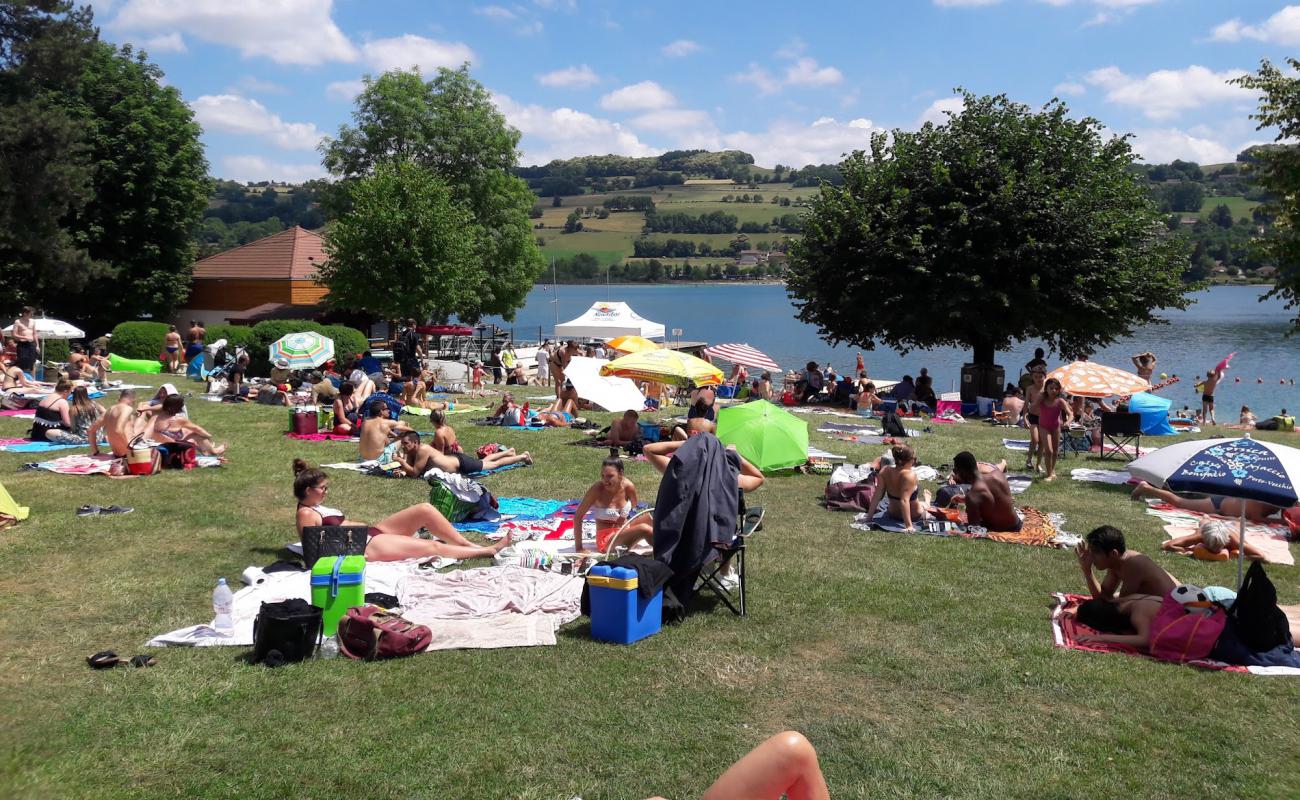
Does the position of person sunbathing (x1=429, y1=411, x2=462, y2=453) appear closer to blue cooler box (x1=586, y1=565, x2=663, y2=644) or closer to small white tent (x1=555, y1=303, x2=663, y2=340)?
blue cooler box (x1=586, y1=565, x2=663, y2=644)

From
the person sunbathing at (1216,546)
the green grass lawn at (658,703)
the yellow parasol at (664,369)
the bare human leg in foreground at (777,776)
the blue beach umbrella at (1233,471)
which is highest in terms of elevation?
the blue beach umbrella at (1233,471)

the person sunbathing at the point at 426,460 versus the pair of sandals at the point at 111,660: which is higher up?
the person sunbathing at the point at 426,460

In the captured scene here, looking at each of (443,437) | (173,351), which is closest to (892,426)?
(443,437)

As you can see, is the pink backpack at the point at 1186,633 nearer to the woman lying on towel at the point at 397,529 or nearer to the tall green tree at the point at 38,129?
the woman lying on towel at the point at 397,529

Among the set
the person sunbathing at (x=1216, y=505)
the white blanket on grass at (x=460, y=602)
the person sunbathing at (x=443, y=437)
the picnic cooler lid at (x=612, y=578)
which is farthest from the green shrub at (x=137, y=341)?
the person sunbathing at (x=1216, y=505)

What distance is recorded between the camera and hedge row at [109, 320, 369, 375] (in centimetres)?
2422

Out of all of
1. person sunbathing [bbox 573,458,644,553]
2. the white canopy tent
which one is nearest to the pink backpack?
person sunbathing [bbox 573,458,644,553]

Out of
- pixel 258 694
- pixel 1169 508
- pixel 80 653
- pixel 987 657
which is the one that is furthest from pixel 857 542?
pixel 80 653

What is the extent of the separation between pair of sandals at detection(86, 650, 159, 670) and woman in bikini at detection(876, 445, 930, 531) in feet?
23.0

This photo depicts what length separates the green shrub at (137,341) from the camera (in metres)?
26.8

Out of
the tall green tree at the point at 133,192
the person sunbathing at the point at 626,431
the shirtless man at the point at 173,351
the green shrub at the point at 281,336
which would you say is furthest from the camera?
the tall green tree at the point at 133,192

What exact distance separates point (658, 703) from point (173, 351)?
76.4 ft

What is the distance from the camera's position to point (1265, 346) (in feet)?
209

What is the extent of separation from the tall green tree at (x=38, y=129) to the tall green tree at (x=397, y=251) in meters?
7.91
